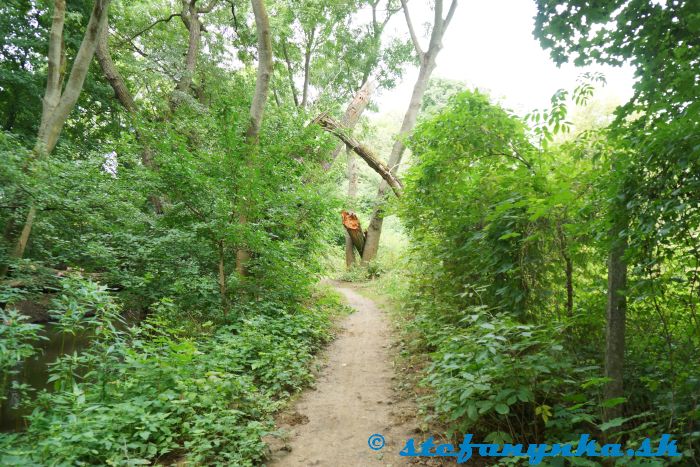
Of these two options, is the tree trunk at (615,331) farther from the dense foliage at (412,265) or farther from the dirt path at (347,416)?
the dirt path at (347,416)

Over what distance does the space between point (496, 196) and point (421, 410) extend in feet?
8.03

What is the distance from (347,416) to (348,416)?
11mm

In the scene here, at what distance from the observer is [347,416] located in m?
4.37

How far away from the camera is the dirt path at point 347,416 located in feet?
11.5

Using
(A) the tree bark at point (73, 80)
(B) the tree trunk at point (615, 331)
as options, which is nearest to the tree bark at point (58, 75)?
(A) the tree bark at point (73, 80)

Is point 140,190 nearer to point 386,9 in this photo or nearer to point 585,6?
point 585,6

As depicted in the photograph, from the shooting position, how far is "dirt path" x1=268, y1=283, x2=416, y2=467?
11.5 feet

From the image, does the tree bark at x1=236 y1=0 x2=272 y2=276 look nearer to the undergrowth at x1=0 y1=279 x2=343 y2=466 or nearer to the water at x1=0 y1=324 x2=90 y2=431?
the undergrowth at x1=0 y1=279 x2=343 y2=466

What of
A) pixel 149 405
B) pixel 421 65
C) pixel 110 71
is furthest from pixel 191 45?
pixel 149 405

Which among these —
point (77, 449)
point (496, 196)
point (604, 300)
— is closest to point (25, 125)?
point (77, 449)

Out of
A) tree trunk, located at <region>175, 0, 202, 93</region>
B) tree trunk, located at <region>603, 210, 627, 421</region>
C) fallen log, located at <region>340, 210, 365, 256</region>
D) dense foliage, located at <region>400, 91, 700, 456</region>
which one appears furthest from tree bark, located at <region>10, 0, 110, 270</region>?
fallen log, located at <region>340, 210, 365, 256</region>

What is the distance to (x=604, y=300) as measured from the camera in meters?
3.19

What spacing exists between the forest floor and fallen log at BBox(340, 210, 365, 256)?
9.38m

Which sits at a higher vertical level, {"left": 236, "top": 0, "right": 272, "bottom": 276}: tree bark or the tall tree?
{"left": 236, "top": 0, "right": 272, "bottom": 276}: tree bark
